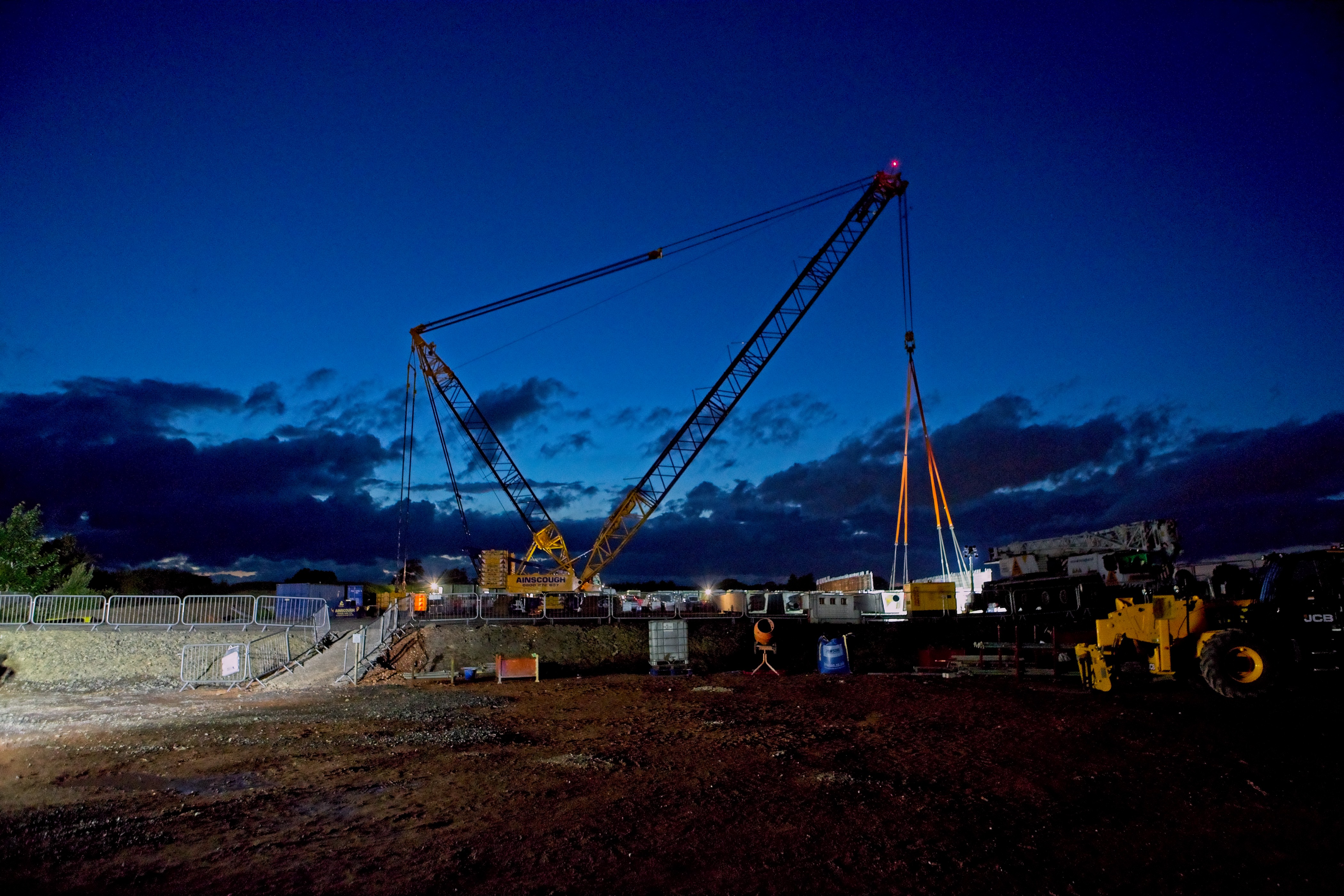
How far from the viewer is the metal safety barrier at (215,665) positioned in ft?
65.2

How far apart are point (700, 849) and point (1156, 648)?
12900mm

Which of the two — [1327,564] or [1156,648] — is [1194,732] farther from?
[1327,564]

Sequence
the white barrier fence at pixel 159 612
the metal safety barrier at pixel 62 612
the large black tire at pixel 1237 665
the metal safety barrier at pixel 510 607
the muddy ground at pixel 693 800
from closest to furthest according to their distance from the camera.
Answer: the muddy ground at pixel 693 800
the large black tire at pixel 1237 665
the white barrier fence at pixel 159 612
the metal safety barrier at pixel 62 612
the metal safety barrier at pixel 510 607

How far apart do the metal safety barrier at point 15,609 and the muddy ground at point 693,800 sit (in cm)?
1274

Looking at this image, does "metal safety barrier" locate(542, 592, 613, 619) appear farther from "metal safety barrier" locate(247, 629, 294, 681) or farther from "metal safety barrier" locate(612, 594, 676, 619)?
"metal safety barrier" locate(247, 629, 294, 681)

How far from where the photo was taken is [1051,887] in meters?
5.82

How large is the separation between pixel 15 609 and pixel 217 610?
6208 mm

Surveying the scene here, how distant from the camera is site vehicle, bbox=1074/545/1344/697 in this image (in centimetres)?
1366

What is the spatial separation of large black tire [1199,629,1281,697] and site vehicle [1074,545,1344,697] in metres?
0.01

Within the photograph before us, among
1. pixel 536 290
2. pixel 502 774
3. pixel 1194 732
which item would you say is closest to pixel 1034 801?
pixel 1194 732

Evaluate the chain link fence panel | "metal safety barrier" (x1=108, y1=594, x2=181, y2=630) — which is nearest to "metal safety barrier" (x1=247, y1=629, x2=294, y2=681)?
the chain link fence panel

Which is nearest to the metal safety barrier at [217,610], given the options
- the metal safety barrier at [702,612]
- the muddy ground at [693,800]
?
the muddy ground at [693,800]

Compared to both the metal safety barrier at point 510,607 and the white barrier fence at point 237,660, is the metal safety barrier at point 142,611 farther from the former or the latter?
the metal safety barrier at point 510,607

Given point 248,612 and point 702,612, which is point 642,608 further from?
point 248,612
